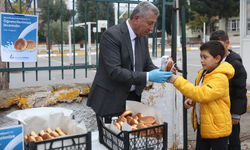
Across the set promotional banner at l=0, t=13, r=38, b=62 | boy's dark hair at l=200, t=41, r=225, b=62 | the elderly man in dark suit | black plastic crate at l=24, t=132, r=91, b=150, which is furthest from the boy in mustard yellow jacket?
promotional banner at l=0, t=13, r=38, b=62

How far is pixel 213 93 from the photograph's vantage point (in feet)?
7.32

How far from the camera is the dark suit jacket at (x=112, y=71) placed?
2.24 m

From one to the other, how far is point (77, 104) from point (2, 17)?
4.12 ft

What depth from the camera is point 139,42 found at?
2555 mm

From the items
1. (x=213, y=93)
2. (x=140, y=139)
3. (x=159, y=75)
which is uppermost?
(x=159, y=75)

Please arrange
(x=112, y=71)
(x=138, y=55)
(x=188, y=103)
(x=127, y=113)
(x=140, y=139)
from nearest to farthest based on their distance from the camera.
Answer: (x=140, y=139), (x=127, y=113), (x=112, y=71), (x=138, y=55), (x=188, y=103)

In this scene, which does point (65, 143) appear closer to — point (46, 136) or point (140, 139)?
point (46, 136)

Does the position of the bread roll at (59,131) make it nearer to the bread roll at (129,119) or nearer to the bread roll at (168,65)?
the bread roll at (129,119)

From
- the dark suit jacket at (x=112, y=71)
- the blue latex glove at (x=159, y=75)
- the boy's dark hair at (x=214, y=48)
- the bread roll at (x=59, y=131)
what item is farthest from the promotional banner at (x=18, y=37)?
the boy's dark hair at (x=214, y=48)

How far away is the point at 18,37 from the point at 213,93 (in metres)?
2.09

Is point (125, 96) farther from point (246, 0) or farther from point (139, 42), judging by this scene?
point (246, 0)

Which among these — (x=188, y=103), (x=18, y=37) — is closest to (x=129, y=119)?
(x=188, y=103)

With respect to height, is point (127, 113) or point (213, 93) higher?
point (213, 93)

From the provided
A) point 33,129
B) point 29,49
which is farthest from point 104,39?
point 29,49
